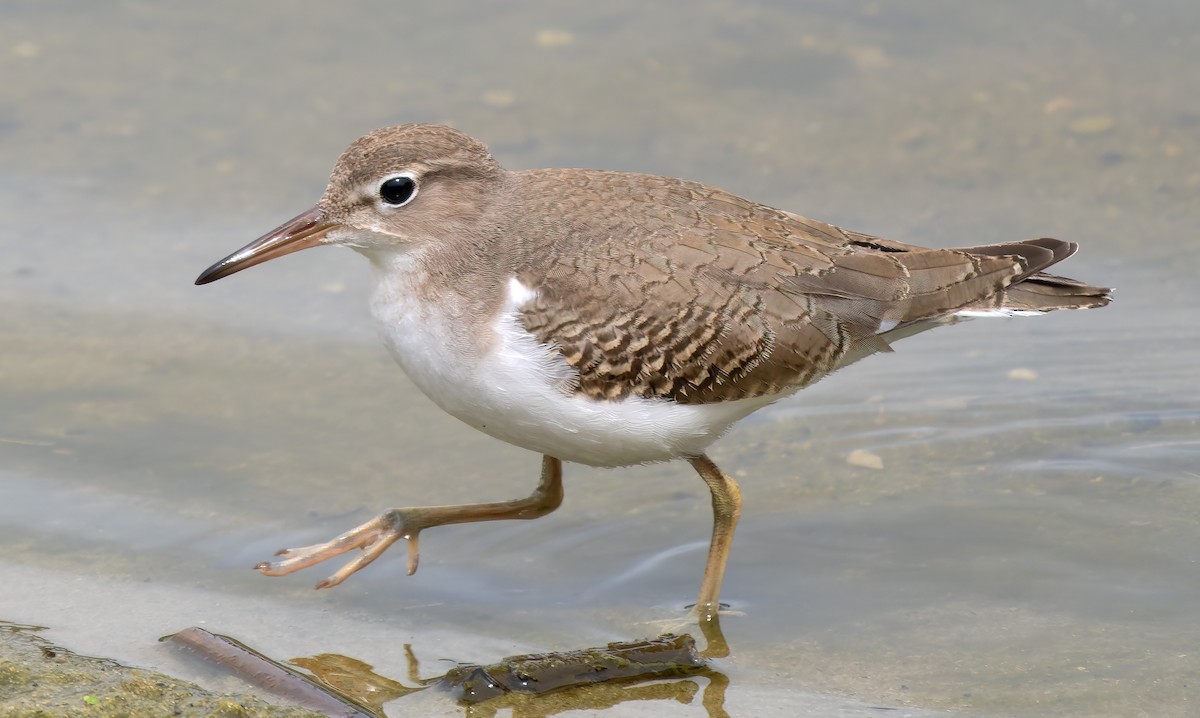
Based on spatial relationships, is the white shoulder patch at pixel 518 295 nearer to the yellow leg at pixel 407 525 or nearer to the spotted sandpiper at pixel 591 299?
the spotted sandpiper at pixel 591 299

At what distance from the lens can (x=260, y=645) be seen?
20.6 feet

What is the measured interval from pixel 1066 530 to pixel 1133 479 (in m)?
0.59

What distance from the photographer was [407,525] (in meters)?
6.98

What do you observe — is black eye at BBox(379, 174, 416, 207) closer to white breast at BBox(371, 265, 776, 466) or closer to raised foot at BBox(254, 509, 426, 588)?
white breast at BBox(371, 265, 776, 466)

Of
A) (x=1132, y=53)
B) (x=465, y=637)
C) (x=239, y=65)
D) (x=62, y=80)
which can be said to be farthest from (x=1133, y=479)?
(x=62, y=80)

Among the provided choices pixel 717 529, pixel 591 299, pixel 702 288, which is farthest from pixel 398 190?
pixel 717 529

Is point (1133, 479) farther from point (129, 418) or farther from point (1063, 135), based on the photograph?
point (129, 418)

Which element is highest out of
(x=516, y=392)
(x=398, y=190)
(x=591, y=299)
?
(x=398, y=190)

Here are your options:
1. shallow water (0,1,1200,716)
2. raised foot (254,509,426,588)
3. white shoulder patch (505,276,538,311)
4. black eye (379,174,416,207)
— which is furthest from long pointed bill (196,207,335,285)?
shallow water (0,1,1200,716)

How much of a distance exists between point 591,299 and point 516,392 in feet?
1.72

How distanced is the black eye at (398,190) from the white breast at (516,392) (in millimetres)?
321

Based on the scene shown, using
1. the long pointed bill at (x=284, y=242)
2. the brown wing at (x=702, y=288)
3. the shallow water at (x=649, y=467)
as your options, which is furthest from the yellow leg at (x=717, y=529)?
the long pointed bill at (x=284, y=242)

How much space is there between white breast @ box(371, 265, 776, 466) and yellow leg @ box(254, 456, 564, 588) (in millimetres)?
756

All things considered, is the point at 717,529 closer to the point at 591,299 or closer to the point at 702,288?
the point at 702,288
